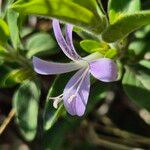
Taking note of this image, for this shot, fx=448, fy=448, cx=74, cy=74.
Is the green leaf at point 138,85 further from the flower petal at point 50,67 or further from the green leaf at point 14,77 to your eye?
the green leaf at point 14,77

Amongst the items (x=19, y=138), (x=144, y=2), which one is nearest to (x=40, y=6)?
(x=144, y=2)

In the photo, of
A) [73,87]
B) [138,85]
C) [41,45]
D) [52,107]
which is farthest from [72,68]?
[41,45]

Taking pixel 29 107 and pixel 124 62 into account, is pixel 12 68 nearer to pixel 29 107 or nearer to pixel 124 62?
pixel 29 107

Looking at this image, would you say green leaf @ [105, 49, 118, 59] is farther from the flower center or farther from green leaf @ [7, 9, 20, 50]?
green leaf @ [7, 9, 20, 50]

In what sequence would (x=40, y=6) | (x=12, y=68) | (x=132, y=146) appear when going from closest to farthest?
1. (x=40, y=6)
2. (x=12, y=68)
3. (x=132, y=146)

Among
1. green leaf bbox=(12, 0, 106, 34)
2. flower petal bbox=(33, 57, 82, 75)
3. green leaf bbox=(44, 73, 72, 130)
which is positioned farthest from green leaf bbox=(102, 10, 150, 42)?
green leaf bbox=(44, 73, 72, 130)

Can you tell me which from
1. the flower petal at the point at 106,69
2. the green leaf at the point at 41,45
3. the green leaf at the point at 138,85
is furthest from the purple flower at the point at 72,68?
the green leaf at the point at 41,45

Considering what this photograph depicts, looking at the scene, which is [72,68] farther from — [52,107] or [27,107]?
[27,107]
